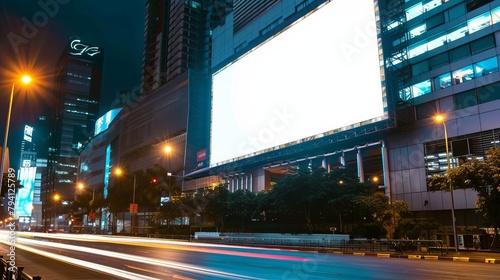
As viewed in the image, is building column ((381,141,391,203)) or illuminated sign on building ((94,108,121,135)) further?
illuminated sign on building ((94,108,121,135))

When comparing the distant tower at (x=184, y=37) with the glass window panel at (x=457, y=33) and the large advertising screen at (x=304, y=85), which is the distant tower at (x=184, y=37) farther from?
the glass window panel at (x=457, y=33)

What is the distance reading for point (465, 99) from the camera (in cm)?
4484

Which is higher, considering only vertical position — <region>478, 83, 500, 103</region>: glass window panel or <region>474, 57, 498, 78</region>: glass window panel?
<region>474, 57, 498, 78</region>: glass window panel

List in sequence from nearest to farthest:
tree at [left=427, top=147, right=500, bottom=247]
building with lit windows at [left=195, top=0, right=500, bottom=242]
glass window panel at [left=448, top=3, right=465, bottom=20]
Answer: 1. tree at [left=427, top=147, right=500, bottom=247]
2. building with lit windows at [left=195, top=0, right=500, bottom=242]
3. glass window panel at [left=448, top=3, right=465, bottom=20]

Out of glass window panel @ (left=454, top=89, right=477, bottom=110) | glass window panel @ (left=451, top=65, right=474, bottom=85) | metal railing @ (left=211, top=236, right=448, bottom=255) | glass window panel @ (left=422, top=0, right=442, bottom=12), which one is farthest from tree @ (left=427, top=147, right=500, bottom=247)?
glass window panel @ (left=422, top=0, right=442, bottom=12)

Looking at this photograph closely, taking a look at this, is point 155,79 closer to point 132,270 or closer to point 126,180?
point 126,180

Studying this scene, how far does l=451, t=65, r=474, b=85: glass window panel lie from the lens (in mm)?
44812

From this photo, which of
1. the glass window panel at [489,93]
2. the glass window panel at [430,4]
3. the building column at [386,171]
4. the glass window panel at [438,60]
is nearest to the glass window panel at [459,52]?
the glass window panel at [438,60]

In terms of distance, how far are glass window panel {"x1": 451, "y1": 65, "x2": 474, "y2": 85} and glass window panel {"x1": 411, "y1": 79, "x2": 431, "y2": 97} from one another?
3314 millimetres

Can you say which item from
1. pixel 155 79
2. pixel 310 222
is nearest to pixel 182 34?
pixel 155 79

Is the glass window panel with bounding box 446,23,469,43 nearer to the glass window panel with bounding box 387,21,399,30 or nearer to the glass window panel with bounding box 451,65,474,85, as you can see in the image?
the glass window panel with bounding box 451,65,474,85

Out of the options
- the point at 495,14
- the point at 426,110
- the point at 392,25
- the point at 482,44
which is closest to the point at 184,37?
A: the point at 392,25

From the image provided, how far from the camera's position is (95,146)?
166 metres

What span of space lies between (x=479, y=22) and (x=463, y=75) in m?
6.12
